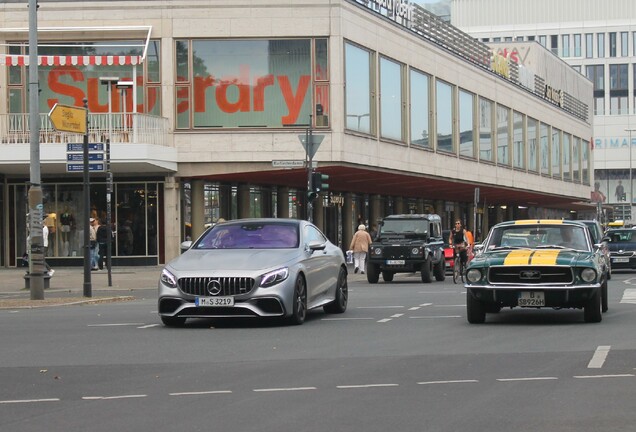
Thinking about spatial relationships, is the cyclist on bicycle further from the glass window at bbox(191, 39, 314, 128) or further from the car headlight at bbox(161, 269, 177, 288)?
the car headlight at bbox(161, 269, 177, 288)

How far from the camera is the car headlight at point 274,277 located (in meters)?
15.9

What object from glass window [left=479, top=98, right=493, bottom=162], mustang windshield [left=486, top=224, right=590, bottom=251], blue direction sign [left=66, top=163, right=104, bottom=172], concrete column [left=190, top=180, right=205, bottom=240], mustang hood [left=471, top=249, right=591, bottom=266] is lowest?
mustang hood [left=471, top=249, right=591, bottom=266]

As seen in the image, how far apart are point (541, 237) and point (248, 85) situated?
27.3m

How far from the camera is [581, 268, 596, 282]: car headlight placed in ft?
52.2

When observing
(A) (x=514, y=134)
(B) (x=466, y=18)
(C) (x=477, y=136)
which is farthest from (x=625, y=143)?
(C) (x=477, y=136)

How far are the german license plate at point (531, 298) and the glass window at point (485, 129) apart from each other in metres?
47.8

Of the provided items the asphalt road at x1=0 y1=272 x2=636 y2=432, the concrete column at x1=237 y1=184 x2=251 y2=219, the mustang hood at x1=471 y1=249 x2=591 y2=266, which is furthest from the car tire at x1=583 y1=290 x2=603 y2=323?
the concrete column at x1=237 y1=184 x2=251 y2=219

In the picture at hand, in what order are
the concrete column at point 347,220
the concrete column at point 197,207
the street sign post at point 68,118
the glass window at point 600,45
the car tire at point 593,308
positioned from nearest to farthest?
the car tire at point 593,308
the street sign post at point 68,118
the concrete column at point 197,207
the concrete column at point 347,220
the glass window at point 600,45

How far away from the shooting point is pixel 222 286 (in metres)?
15.9

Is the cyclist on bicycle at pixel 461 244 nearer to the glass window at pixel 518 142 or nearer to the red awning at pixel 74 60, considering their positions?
the red awning at pixel 74 60

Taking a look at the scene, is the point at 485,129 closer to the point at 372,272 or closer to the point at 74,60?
the point at 74,60

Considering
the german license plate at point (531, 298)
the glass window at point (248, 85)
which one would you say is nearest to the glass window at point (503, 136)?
the glass window at point (248, 85)

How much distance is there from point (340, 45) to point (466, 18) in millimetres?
78030

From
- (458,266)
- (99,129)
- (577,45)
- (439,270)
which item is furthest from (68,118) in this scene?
(577,45)
